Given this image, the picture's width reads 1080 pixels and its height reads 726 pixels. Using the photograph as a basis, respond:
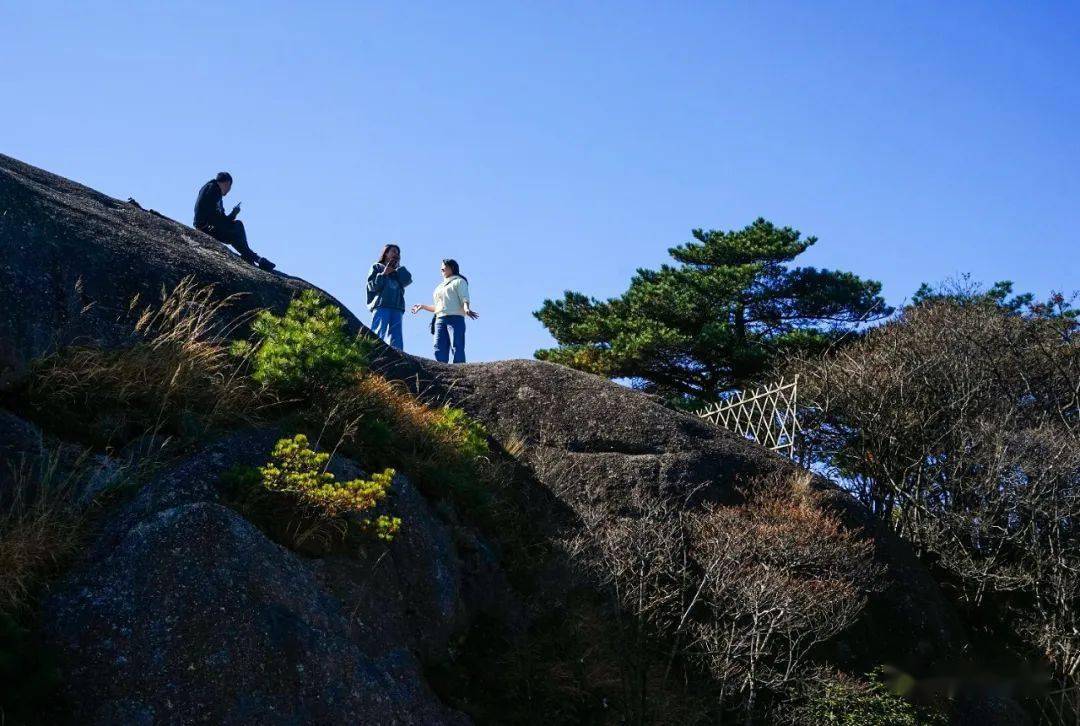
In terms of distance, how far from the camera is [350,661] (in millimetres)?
7258

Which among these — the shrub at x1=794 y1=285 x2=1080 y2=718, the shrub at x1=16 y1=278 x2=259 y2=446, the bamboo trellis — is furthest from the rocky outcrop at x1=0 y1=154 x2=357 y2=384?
the shrub at x1=794 y1=285 x2=1080 y2=718

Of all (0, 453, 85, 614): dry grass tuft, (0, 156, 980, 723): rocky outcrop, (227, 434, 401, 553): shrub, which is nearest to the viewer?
(0, 156, 980, 723): rocky outcrop

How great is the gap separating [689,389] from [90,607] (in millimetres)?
23987

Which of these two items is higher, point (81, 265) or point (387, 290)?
point (387, 290)

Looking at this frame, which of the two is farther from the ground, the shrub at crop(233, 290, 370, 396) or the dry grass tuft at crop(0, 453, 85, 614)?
the shrub at crop(233, 290, 370, 396)

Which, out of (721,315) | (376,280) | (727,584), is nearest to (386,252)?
(376,280)

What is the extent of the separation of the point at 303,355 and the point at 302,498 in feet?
7.43

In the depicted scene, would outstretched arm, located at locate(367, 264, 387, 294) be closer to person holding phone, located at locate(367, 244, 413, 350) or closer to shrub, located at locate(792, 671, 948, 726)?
person holding phone, located at locate(367, 244, 413, 350)

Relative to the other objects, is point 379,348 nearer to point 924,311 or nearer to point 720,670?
point 720,670

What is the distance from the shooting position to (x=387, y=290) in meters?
15.8

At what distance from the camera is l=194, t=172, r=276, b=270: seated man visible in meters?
14.1

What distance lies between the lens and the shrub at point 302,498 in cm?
795

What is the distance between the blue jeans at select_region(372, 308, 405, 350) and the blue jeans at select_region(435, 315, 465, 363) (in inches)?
38.9

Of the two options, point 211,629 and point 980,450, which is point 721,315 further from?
point 211,629
